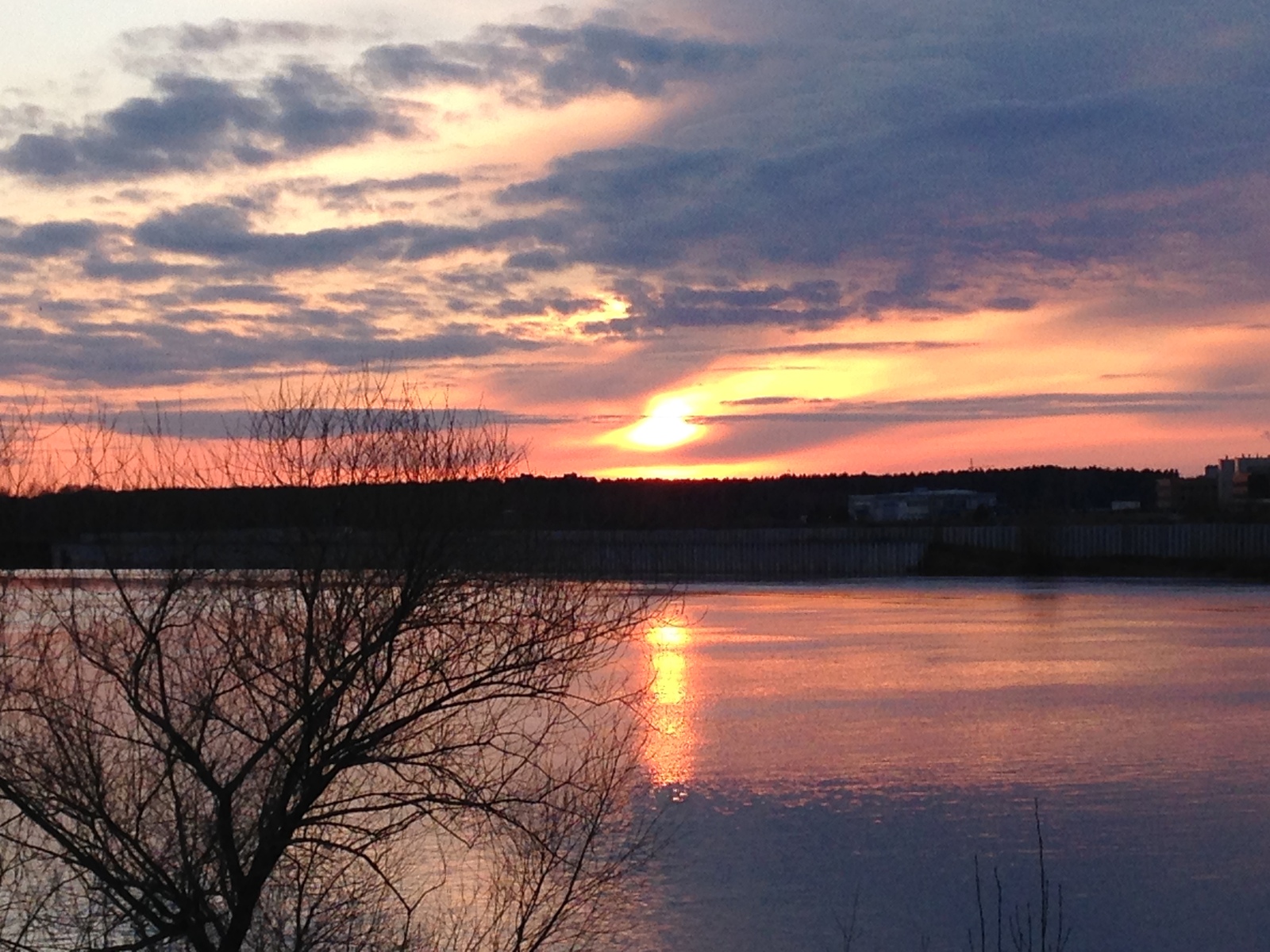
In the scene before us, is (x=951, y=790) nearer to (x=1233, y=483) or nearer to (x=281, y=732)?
(x=281, y=732)

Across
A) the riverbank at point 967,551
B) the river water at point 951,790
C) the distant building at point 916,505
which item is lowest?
the river water at point 951,790

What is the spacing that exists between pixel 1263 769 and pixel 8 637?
40.6 ft

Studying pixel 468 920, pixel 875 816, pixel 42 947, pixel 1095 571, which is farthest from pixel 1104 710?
pixel 1095 571

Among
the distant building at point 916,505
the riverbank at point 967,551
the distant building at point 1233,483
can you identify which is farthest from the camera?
the distant building at point 916,505

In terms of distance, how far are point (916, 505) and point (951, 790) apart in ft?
302

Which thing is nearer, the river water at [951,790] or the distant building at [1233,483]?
the river water at [951,790]

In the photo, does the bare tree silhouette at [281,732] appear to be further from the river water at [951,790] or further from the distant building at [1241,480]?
the distant building at [1241,480]

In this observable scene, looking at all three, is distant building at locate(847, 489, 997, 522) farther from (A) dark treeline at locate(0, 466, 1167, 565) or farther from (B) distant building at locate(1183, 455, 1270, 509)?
(A) dark treeline at locate(0, 466, 1167, 565)

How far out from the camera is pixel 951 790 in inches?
603

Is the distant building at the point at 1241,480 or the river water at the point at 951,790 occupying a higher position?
the distant building at the point at 1241,480

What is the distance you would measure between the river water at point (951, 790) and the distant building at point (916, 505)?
244 ft

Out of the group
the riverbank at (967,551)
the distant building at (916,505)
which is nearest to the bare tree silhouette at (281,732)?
the riverbank at (967,551)

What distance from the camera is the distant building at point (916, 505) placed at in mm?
104062

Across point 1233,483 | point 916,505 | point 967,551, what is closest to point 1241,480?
point 1233,483
